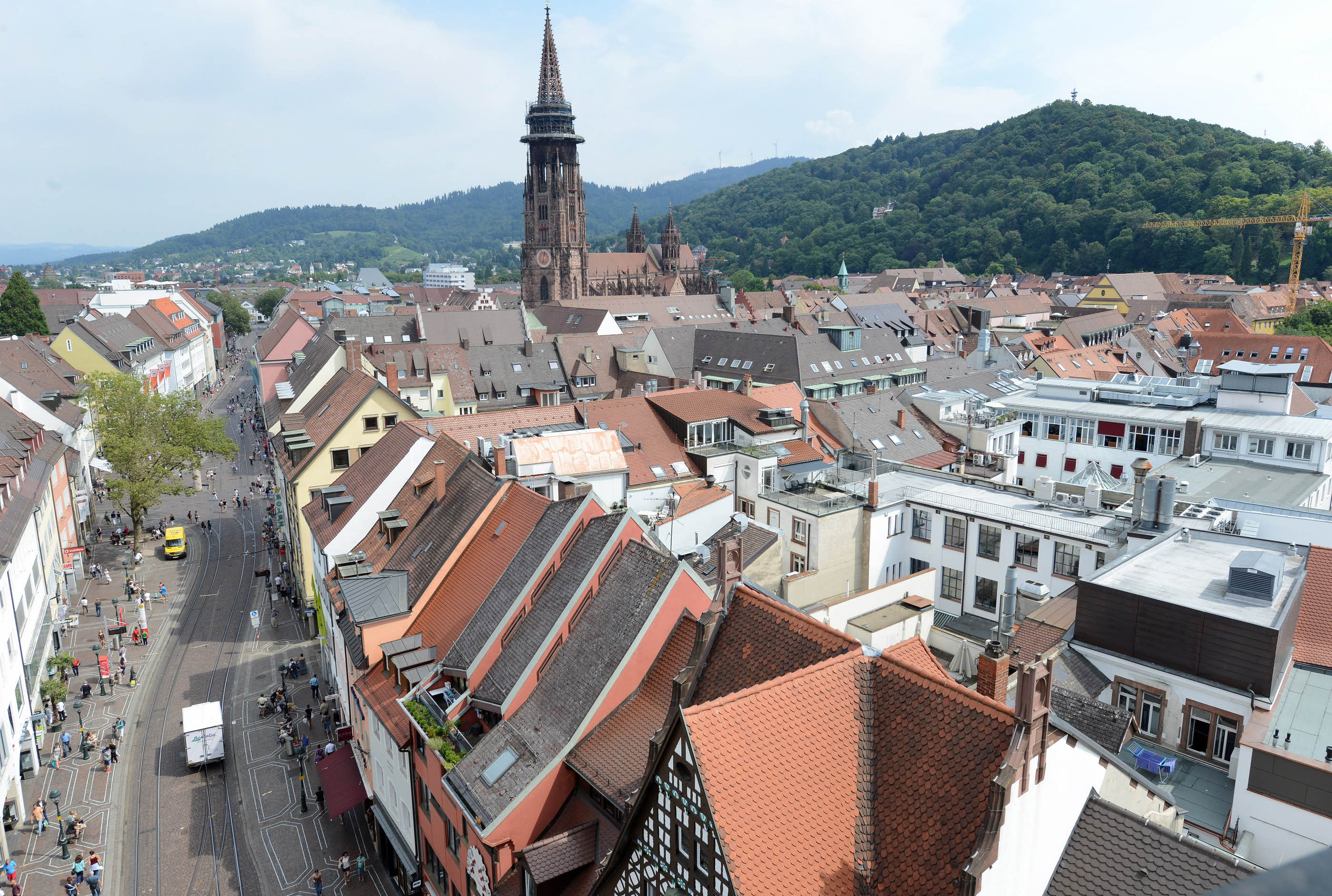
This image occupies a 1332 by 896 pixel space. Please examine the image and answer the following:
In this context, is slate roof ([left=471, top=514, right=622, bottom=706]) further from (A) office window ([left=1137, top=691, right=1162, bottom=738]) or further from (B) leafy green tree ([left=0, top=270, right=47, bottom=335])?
(B) leafy green tree ([left=0, top=270, right=47, bottom=335])

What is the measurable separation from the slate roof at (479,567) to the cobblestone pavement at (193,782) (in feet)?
29.6

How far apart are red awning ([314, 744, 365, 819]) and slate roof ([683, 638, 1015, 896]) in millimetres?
21269

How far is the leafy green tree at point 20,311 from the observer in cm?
10262

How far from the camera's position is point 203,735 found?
33375mm

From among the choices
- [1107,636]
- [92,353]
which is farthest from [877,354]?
[92,353]

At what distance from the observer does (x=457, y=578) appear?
90.3 ft

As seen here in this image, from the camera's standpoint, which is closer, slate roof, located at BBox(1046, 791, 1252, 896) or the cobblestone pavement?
slate roof, located at BBox(1046, 791, 1252, 896)

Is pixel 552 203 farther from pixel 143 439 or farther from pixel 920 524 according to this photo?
pixel 920 524

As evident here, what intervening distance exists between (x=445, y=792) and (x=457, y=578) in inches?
284

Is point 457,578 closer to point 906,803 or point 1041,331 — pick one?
point 906,803

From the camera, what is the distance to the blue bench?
824 inches

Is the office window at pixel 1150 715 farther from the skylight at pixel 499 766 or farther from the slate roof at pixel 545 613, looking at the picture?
the skylight at pixel 499 766

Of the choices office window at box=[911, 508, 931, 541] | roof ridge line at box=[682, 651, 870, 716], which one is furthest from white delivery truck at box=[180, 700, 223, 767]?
office window at box=[911, 508, 931, 541]

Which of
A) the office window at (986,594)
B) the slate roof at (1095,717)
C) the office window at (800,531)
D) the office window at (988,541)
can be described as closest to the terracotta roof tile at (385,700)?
the slate roof at (1095,717)
